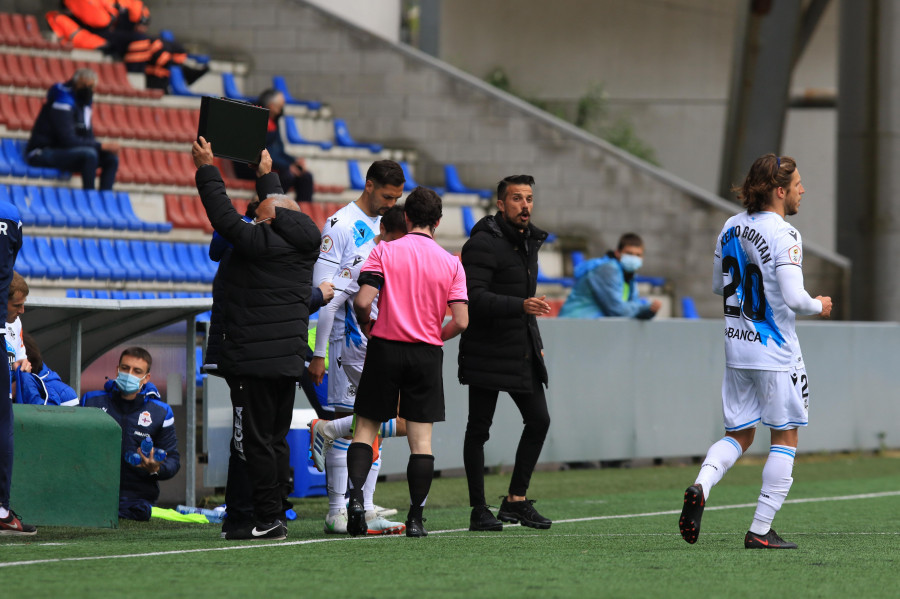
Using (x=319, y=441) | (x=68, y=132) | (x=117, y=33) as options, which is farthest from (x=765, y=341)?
(x=117, y=33)

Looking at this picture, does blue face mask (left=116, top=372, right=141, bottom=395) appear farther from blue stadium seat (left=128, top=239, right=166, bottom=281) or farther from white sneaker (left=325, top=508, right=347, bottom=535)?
blue stadium seat (left=128, top=239, right=166, bottom=281)

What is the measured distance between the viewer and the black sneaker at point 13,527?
682 centimetres

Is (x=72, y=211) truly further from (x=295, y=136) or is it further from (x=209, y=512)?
(x=209, y=512)

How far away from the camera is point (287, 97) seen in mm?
19438

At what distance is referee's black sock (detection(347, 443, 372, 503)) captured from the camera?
6.67m

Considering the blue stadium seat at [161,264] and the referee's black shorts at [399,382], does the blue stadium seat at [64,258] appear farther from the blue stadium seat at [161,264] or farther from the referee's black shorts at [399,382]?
the referee's black shorts at [399,382]

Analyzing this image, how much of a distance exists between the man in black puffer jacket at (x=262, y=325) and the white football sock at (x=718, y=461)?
2.02 m

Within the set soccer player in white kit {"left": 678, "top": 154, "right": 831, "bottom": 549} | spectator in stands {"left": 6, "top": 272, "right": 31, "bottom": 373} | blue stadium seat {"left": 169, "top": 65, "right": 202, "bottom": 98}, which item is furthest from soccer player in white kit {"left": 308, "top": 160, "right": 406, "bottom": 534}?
blue stadium seat {"left": 169, "top": 65, "right": 202, "bottom": 98}

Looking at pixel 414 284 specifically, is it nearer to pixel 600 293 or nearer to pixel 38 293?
pixel 600 293

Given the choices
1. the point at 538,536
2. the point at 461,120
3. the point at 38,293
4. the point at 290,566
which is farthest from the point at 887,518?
the point at 461,120

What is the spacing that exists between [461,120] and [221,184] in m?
13.2

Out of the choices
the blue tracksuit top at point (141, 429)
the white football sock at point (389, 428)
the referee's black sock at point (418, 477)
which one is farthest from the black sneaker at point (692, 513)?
the blue tracksuit top at point (141, 429)

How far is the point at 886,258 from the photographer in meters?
19.8

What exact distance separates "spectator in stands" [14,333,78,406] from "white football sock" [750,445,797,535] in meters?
4.06
